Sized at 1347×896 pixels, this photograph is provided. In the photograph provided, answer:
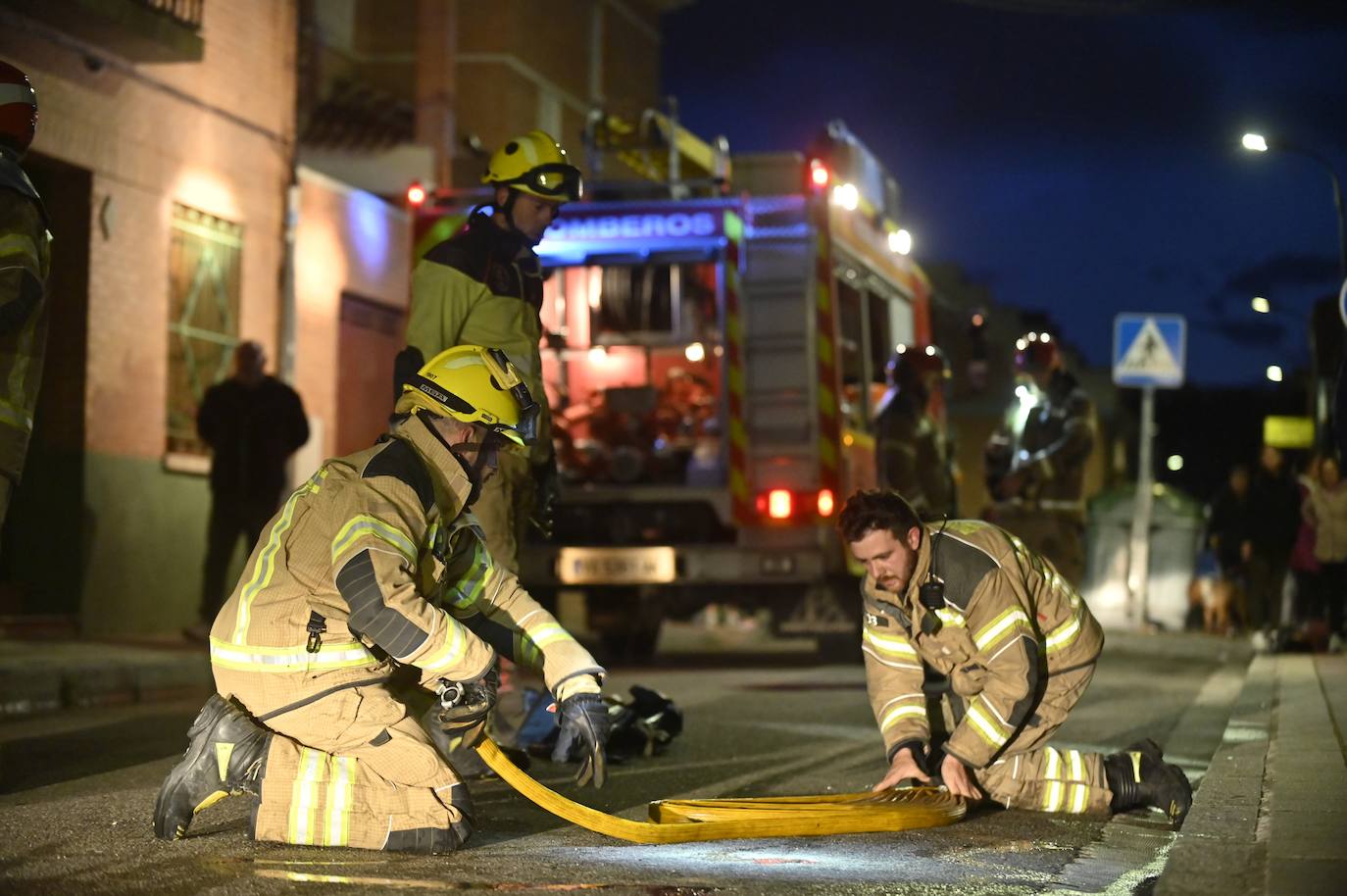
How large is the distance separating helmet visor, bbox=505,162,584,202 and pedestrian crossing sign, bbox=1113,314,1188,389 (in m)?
12.0

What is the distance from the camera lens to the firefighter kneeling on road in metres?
5.27

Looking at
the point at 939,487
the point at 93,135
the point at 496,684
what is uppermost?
the point at 93,135

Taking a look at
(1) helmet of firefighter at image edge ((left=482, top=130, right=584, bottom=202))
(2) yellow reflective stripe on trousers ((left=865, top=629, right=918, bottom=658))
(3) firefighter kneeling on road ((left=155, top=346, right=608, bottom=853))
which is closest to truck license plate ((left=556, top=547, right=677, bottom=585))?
(1) helmet of firefighter at image edge ((left=482, top=130, right=584, bottom=202))

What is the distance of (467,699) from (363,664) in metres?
0.30

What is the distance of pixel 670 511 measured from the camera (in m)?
13.5

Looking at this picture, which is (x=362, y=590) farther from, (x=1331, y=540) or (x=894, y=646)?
(x=1331, y=540)

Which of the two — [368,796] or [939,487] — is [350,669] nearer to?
[368,796]

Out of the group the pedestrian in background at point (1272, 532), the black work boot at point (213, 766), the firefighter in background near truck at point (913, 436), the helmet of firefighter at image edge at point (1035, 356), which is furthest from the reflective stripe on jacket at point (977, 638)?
the pedestrian in background at point (1272, 532)

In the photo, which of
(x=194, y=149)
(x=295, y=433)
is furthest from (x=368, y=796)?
(x=194, y=149)

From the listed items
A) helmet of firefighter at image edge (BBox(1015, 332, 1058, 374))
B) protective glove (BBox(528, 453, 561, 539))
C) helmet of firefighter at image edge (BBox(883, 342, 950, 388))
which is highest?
helmet of firefighter at image edge (BBox(1015, 332, 1058, 374))

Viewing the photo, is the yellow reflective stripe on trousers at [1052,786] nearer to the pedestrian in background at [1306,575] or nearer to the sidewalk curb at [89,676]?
the sidewalk curb at [89,676]

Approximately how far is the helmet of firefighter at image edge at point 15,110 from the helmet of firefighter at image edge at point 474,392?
5.14 feet

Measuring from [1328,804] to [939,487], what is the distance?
6.83 metres

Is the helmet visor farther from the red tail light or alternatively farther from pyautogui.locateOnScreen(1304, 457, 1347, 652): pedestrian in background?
pyautogui.locateOnScreen(1304, 457, 1347, 652): pedestrian in background
